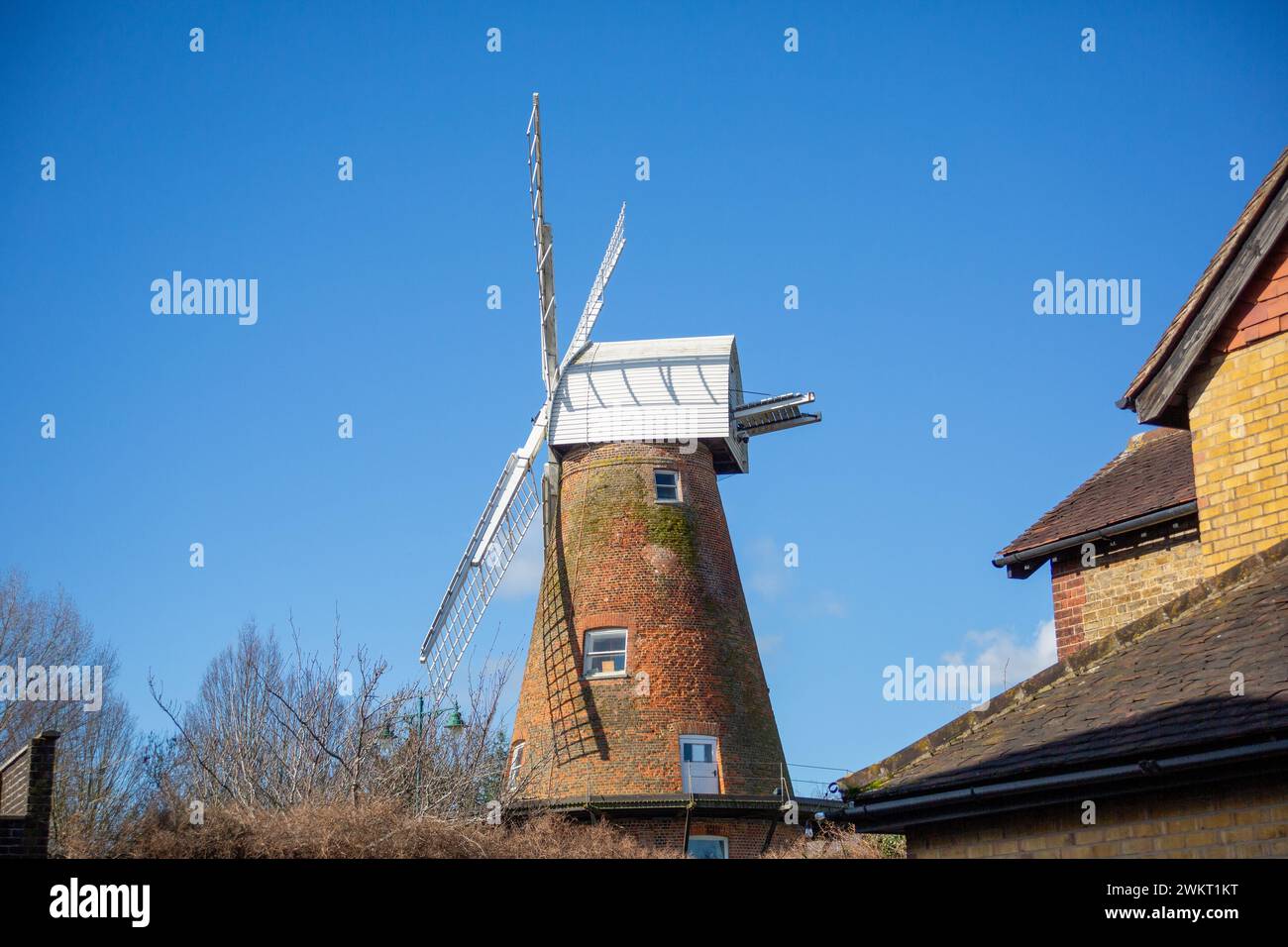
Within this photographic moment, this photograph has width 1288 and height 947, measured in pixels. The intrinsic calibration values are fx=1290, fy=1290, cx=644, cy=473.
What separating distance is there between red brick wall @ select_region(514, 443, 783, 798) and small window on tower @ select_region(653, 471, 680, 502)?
14cm

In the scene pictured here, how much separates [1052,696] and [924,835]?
152 centimetres

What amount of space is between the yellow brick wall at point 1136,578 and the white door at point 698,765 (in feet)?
30.6

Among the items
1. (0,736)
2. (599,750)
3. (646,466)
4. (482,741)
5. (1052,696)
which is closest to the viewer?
(1052,696)

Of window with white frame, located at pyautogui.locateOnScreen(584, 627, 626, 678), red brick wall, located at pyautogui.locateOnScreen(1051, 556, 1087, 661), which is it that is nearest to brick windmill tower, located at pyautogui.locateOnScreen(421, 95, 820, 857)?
window with white frame, located at pyautogui.locateOnScreen(584, 627, 626, 678)

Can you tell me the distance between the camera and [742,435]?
28.0 metres

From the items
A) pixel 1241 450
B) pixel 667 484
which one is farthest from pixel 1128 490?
pixel 667 484

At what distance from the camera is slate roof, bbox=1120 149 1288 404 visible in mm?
11227

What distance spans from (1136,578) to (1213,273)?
15.5ft

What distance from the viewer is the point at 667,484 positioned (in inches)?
1005

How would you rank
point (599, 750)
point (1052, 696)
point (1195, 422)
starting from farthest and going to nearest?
point (599, 750) → point (1195, 422) → point (1052, 696)

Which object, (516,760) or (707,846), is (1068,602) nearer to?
(707,846)

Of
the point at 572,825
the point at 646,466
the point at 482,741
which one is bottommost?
the point at 572,825
